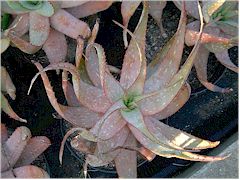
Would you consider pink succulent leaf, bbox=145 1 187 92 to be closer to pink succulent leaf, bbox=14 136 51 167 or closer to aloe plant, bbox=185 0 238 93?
aloe plant, bbox=185 0 238 93

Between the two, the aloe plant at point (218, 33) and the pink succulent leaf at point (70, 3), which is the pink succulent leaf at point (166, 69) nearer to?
the aloe plant at point (218, 33)

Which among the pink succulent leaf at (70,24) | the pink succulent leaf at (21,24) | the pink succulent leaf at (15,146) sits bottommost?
the pink succulent leaf at (15,146)

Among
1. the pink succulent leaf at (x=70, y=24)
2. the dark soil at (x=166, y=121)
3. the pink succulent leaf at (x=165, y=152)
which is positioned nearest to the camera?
the pink succulent leaf at (x=165, y=152)

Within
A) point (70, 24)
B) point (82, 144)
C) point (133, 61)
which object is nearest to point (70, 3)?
point (70, 24)

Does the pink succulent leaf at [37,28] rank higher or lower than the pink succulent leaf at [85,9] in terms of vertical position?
lower

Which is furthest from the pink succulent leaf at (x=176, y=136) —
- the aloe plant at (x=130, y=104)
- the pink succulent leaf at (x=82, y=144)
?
the pink succulent leaf at (x=82, y=144)

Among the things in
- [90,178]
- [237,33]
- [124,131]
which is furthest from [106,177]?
[237,33]
